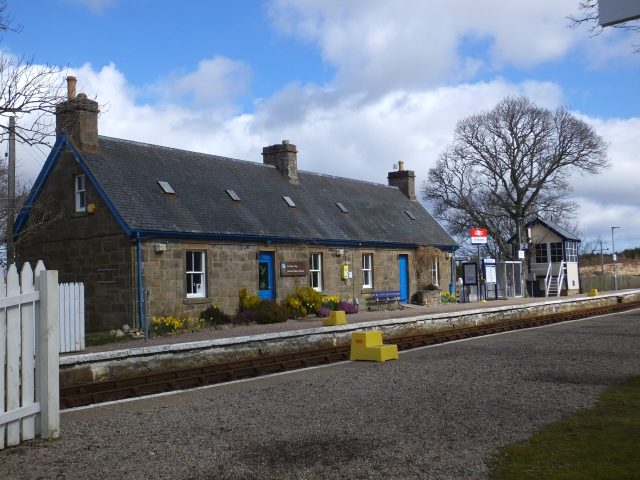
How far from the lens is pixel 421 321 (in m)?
19.9

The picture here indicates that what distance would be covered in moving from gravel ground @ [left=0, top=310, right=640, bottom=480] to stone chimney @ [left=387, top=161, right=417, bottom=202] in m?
24.2

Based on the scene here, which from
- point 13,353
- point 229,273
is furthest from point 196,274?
point 13,353

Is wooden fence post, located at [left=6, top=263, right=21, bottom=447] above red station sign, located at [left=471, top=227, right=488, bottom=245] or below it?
below

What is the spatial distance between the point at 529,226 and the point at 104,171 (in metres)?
33.1

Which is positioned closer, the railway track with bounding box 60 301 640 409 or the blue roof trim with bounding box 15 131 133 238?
the railway track with bounding box 60 301 640 409

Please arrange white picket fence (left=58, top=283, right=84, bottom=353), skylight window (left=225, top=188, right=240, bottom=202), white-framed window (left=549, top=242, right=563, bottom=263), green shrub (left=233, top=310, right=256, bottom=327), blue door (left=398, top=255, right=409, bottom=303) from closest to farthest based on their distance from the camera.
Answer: white picket fence (left=58, top=283, right=84, bottom=353)
green shrub (left=233, top=310, right=256, bottom=327)
skylight window (left=225, top=188, right=240, bottom=202)
blue door (left=398, top=255, right=409, bottom=303)
white-framed window (left=549, top=242, right=563, bottom=263)

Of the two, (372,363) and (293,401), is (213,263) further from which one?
(293,401)

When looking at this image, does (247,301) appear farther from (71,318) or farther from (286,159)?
(286,159)

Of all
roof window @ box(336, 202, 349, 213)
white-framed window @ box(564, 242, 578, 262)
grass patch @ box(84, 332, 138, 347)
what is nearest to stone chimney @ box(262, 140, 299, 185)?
roof window @ box(336, 202, 349, 213)

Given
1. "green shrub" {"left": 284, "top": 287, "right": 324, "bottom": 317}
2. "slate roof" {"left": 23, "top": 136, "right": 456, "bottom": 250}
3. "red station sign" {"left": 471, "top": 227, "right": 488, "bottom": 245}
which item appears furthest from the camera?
"red station sign" {"left": 471, "top": 227, "right": 488, "bottom": 245}

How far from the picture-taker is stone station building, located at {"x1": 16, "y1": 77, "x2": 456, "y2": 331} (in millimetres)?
19672

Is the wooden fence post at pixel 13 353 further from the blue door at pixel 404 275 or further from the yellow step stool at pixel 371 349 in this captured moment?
the blue door at pixel 404 275

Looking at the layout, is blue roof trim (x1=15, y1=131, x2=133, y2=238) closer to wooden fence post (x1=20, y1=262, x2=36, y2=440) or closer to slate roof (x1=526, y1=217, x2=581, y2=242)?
wooden fence post (x1=20, y1=262, x2=36, y2=440)

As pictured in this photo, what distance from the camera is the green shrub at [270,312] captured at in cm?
2103
